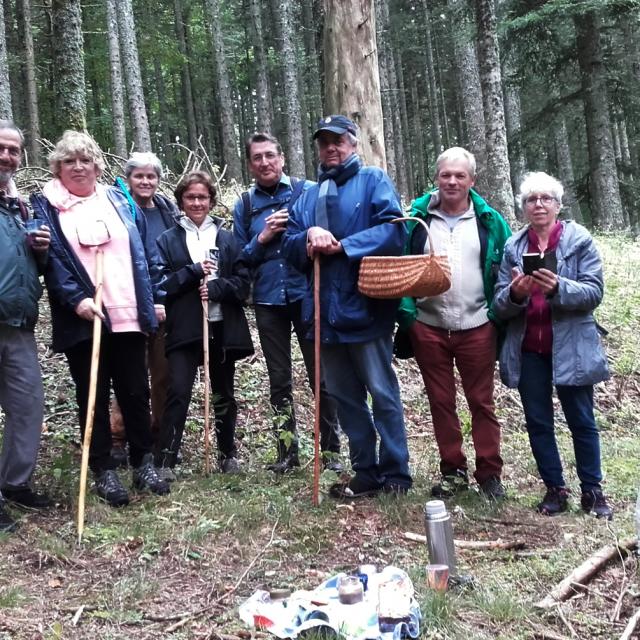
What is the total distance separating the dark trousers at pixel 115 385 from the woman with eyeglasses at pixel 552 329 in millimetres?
2470

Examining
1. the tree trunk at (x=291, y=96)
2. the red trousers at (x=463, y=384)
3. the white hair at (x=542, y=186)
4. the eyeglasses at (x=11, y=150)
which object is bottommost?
the red trousers at (x=463, y=384)

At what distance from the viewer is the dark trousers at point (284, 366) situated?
5.34m

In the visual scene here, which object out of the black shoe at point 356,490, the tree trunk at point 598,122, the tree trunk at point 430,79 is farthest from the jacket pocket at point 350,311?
the tree trunk at point 430,79

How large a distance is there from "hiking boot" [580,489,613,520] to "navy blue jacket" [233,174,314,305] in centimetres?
241

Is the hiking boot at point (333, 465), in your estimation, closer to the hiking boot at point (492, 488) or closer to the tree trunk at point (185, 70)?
the hiking boot at point (492, 488)

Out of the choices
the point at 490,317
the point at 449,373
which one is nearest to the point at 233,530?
the point at 449,373

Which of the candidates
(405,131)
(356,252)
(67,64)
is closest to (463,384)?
(356,252)

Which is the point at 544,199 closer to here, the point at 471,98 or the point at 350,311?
the point at 350,311

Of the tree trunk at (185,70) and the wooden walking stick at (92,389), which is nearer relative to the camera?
the wooden walking stick at (92,389)

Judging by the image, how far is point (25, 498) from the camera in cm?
462

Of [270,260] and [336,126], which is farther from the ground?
[336,126]

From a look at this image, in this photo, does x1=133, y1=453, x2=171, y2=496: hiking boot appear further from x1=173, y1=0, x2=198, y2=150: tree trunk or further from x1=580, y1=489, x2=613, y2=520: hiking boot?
x1=173, y1=0, x2=198, y2=150: tree trunk

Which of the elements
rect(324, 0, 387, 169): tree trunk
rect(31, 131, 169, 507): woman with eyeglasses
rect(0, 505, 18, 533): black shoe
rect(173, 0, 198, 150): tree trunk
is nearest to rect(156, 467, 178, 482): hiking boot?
rect(31, 131, 169, 507): woman with eyeglasses

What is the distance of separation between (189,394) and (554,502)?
270 cm
